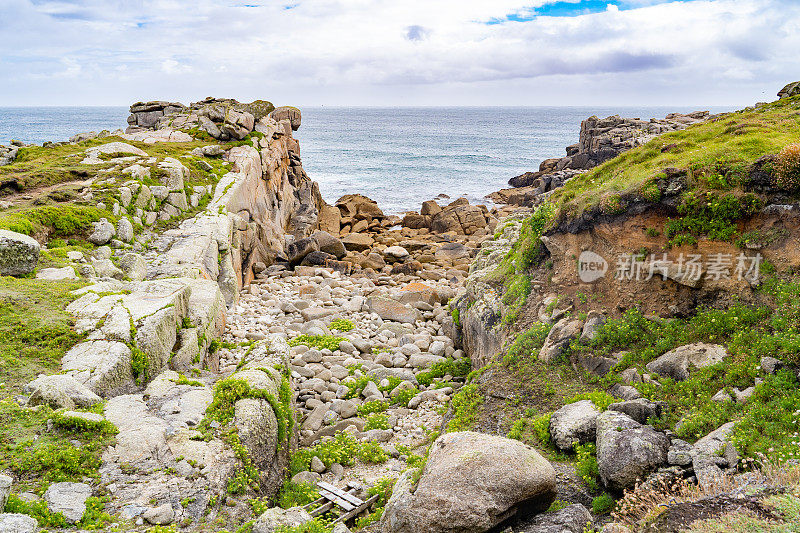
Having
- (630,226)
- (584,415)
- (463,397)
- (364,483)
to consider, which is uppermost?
(630,226)

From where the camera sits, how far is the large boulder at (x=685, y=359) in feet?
31.3

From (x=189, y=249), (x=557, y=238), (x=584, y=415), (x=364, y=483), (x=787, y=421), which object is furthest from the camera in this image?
(x=189, y=249)

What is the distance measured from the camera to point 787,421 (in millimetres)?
7332

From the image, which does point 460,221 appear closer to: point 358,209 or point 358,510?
point 358,209

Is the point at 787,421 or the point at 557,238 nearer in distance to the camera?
the point at 787,421

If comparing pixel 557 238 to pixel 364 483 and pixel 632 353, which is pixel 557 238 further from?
pixel 364 483

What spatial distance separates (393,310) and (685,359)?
1299cm

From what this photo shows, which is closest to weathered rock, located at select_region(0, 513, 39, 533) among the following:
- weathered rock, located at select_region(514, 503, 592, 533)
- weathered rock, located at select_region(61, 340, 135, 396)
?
weathered rock, located at select_region(61, 340, 135, 396)

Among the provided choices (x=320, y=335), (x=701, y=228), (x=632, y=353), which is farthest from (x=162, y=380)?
(x=701, y=228)

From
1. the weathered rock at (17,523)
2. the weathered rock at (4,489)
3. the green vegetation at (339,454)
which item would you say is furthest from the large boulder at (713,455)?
the weathered rock at (4,489)

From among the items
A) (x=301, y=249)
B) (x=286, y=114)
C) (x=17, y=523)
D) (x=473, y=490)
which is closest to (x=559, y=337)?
(x=473, y=490)

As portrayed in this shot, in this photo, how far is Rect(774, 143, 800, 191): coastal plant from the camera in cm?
1016

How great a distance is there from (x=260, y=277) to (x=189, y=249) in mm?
7950

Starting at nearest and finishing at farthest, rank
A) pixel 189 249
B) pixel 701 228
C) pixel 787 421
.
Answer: pixel 787 421
pixel 701 228
pixel 189 249
